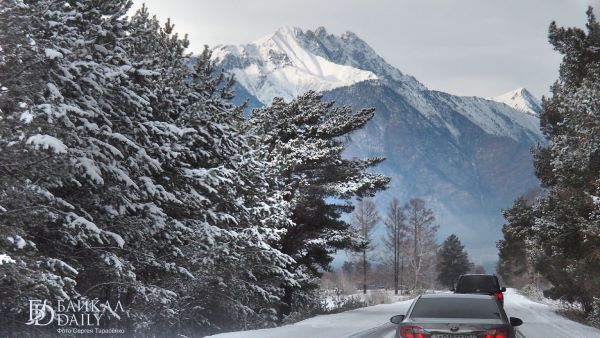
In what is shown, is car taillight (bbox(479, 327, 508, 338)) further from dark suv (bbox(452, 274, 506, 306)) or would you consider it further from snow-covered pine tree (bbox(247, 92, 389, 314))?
snow-covered pine tree (bbox(247, 92, 389, 314))

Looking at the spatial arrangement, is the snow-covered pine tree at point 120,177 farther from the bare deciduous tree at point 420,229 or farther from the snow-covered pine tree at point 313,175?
the bare deciduous tree at point 420,229

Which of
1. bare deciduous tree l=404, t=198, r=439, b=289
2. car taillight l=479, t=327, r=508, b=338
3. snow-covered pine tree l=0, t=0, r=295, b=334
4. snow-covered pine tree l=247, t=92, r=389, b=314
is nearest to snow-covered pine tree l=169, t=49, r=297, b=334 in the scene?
snow-covered pine tree l=0, t=0, r=295, b=334

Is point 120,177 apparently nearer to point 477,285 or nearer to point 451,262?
point 477,285

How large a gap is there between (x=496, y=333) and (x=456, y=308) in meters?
→ 0.82

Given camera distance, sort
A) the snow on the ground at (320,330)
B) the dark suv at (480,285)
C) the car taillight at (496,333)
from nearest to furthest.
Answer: the car taillight at (496,333) → the snow on the ground at (320,330) → the dark suv at (480,285)

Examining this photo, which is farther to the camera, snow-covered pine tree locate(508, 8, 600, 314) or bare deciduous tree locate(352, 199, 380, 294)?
bare deciduous tree locate(352, 199, 380, 294)

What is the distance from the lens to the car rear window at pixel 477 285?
2303cm

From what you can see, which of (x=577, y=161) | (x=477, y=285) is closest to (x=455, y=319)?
(x=577, y=161)

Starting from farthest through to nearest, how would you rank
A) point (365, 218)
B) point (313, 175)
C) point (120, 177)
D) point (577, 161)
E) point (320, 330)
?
point (365, 218), point (313, 175), point (577, 161), point (320, 330), point (120, 177)

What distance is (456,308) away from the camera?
9.45 m

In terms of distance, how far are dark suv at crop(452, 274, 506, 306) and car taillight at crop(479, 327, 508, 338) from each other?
47.4ft

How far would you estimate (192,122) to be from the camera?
18.0m

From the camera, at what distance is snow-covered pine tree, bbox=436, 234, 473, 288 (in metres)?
98.1

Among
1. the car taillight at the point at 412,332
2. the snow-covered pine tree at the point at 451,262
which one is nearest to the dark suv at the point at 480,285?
the car taillight at the point at 412,332
